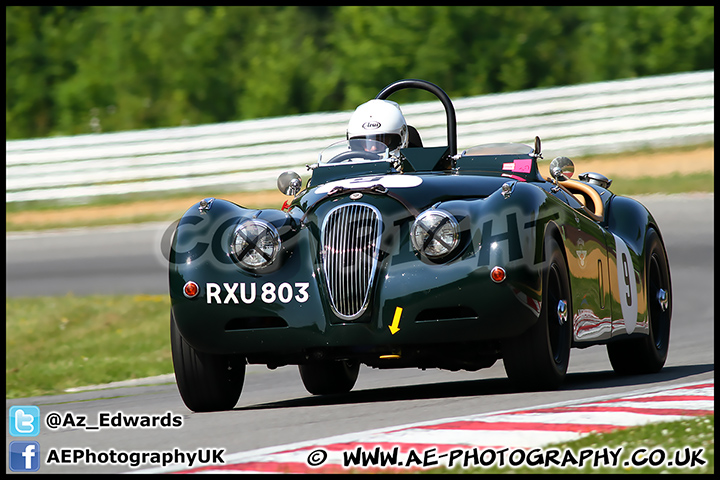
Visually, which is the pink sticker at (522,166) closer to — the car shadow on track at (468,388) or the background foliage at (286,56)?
the car shadow on track at (468,388)

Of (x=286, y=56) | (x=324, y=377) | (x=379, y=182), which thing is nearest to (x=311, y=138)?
(x=286, y=56)

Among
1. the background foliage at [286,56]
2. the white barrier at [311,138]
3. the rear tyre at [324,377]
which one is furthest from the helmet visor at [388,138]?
the background foliage at [286,56]

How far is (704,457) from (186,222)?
3.20 m

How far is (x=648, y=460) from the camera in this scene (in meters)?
4.32

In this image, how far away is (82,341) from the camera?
11.8 m

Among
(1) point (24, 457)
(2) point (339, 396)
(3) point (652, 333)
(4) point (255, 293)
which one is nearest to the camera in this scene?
(1) point (24, 457)

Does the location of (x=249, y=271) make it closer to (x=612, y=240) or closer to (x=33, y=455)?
(x=33, y=455)

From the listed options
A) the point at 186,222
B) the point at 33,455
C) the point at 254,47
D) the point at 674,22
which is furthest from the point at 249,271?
the point at 254,47

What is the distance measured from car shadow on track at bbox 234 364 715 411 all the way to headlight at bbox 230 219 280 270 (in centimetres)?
96

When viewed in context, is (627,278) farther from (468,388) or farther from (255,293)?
(255,293)

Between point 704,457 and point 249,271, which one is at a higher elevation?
point 249,271

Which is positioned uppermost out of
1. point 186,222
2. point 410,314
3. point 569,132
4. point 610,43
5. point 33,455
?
point 610,43

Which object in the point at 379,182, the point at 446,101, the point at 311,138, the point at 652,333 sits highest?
the point at 311,138

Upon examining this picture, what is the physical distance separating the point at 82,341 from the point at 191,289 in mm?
5879
